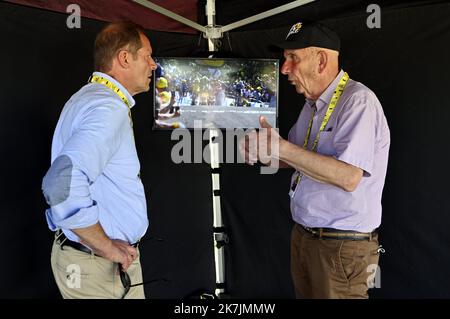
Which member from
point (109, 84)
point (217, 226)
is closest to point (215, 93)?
point (217, 226)

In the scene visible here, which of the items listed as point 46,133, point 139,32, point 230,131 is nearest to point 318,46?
point 139,32

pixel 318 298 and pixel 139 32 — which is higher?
pixel 139 32

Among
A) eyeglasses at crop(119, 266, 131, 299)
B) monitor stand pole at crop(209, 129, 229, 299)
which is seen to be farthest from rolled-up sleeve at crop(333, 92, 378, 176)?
monitor stand pole at crop(209, 129, 229, 299)

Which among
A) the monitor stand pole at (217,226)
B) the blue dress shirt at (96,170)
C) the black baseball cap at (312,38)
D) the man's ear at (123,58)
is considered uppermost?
the black baseball cap at (312,38)

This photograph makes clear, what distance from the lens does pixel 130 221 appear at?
4.73ft

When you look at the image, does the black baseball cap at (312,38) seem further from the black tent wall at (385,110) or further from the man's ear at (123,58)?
the black tent wall at (385,110)

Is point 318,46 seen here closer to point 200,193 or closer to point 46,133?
point 46,133

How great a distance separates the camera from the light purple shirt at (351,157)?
1377 mm

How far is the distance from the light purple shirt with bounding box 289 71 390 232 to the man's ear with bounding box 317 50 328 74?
8cm

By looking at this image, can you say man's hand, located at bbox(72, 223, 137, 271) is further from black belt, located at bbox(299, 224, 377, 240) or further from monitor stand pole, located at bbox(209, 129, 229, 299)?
monitor stand pole, located at bbox(209, 129, 229, 299)

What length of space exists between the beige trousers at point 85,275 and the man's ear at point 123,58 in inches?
27.8

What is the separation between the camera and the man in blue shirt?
114 centimetres

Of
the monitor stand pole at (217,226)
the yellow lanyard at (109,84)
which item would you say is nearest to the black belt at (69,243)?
the yellow lanyard at (109,84)

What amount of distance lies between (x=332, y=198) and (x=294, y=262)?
17.7 inches
